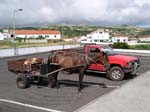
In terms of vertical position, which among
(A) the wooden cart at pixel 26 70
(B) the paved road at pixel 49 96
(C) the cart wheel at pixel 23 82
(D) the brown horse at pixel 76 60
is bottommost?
(B) the paved road at pixel 49 96

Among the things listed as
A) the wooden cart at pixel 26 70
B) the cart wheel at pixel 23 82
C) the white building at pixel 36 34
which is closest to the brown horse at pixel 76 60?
the wooden cart at pixel 26 70

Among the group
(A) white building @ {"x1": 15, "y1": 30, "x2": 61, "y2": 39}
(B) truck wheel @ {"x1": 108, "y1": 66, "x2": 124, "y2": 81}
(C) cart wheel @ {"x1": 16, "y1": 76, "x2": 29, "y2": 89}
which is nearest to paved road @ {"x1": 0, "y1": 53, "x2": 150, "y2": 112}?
(C) cart wheel @ {"x1": 16, "y1": 76, "x2": 29, "y2": 89}

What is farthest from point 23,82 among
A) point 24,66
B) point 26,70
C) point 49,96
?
point 49,96

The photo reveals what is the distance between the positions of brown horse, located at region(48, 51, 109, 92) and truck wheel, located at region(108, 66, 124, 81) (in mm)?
3681

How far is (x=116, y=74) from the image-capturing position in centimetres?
1485

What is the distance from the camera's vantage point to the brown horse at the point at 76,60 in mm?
10969

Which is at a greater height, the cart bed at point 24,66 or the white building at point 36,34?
the white building at point 36,34

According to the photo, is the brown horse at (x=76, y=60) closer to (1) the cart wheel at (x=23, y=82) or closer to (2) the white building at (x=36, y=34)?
(1) the cart wheel at (x=23, y=82)

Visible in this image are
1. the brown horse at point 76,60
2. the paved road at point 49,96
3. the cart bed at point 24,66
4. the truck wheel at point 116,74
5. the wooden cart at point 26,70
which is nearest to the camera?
the paved road at point 49,96

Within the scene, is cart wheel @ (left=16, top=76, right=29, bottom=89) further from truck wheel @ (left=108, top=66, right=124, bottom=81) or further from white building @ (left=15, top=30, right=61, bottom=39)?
white building @ (left=15, top=30, right=61, bottom=39)

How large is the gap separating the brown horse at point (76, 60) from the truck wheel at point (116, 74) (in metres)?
3.68

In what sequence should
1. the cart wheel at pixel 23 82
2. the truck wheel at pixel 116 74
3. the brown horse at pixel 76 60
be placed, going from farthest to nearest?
the truck wheel at pixel 116 74
the cart wheel at pixel 23 82
the brown horse at pixel 76 60

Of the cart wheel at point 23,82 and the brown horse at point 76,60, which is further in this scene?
the cart wheel at point 23,82

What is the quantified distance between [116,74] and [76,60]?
449 centimetres
